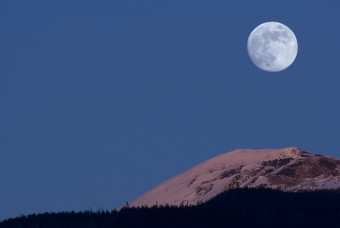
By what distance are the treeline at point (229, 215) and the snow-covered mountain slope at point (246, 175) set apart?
3016cm

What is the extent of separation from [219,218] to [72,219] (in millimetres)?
6731

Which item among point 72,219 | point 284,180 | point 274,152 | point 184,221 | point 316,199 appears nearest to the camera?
point 184,221

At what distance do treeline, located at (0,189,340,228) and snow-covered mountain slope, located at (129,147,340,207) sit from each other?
30.2 metres

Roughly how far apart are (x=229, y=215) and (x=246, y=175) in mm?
49868

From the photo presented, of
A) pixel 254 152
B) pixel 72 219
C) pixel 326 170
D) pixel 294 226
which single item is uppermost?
pixel 254 152

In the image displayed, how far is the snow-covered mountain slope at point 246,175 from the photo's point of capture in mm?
75188

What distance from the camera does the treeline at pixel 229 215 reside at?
32.6 meters

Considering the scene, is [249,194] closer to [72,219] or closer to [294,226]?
[294,226]

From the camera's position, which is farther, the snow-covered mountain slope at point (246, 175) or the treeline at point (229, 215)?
the snow-covered mountain slope at point (246, 175)

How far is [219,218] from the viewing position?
3275 centimetres

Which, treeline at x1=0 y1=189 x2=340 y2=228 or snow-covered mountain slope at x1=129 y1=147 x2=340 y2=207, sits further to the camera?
snow-covered mountain slope at x1=129 y1=147 x2=340 y2=207

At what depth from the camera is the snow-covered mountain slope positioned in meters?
75.2

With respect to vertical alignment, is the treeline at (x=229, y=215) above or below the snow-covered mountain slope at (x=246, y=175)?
below

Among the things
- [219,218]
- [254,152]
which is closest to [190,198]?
[254,152]
